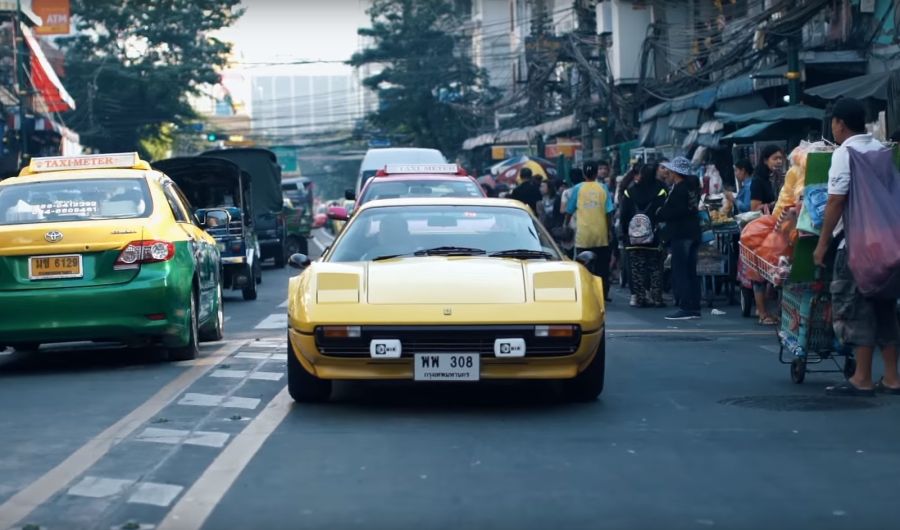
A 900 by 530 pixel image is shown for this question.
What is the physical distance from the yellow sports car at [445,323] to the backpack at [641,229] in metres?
8.47

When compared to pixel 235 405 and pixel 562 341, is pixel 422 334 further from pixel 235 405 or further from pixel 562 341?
pixel 235 405

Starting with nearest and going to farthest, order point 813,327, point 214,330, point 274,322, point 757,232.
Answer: point 813,327 → point 757,232 → point 214,330 → point 274,322

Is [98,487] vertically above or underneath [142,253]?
underneath

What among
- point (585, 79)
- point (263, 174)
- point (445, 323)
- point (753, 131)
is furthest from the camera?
point (585, 79)

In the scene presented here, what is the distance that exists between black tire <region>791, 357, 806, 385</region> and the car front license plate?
264 cm

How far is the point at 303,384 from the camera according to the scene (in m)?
9.24

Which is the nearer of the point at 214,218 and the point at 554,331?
the point at 554,331

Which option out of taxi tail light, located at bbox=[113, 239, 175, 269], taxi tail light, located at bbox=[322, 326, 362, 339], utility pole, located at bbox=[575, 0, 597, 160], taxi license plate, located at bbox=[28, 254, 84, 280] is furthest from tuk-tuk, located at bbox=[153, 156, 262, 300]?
utility pole, located at bbox=[575, 0, 597, 160]

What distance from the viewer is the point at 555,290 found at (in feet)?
29.8

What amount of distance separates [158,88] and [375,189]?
46.7m

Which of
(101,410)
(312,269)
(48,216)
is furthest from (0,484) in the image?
(48,216)

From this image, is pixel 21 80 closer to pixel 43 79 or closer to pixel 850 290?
pixel 43 79

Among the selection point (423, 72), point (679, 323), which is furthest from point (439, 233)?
point (423, 72)

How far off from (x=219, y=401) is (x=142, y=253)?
235 cm
